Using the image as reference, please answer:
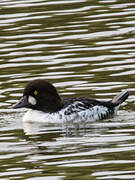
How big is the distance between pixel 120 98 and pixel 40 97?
1577 millimetres

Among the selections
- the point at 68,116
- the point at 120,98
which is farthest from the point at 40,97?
the point at 120,98

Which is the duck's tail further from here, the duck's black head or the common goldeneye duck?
the duck's black head

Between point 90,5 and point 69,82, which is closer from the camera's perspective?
point 69,82

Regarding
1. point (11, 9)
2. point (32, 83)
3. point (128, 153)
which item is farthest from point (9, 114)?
point (11, 9)

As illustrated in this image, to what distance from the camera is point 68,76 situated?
1920 cm

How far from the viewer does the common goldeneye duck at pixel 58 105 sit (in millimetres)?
17047

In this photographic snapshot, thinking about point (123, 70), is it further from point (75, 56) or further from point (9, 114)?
point (9, 114)

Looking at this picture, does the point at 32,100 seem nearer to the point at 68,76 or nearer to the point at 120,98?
the point at 120,98

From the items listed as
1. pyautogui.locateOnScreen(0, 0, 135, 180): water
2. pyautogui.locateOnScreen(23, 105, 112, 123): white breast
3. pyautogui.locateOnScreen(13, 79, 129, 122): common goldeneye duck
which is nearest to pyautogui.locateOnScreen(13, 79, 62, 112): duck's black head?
pyautogui.locateOnScreen(13, 79, 129, 122): common goldeneye duck

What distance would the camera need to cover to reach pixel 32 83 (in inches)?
674

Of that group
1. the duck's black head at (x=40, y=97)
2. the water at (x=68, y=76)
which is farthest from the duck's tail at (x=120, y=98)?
the duck's black head at (x=40, y=97)

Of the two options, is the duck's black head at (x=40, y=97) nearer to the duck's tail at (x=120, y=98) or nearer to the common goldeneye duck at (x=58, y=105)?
the common goldeneye duck at (x=58, y=105)

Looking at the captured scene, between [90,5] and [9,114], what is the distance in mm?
7526

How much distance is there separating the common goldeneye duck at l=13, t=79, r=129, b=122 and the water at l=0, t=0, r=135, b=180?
0.29m
